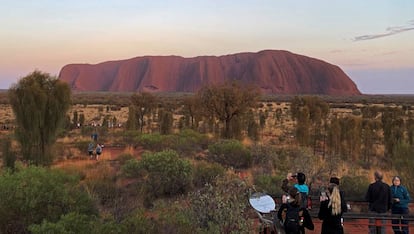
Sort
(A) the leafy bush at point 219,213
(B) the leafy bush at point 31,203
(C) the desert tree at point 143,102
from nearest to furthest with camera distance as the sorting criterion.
Answer: 1. (B) the leafy bush at point 31,203
2. (A) the leafy bush at point 219,213
3. (C) the desert tree at point 143,102

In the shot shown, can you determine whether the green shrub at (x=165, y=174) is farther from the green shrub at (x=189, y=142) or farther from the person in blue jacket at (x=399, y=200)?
the green shrub at (x=189, y=142)

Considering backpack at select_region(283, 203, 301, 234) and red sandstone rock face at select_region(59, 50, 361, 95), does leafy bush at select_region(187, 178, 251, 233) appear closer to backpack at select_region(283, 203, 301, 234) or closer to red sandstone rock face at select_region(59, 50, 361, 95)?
backpack at select_region(283, 203, 301, 234)

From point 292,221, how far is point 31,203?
4044mm

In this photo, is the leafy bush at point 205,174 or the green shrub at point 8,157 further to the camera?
the green shrub at point 8,157

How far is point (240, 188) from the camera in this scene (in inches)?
336

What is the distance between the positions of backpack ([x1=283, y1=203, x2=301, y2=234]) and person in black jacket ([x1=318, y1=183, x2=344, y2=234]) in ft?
1.53

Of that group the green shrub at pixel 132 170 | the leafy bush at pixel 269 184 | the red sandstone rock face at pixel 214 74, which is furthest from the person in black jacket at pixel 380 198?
the red sandstone rock face at pixel 214 74

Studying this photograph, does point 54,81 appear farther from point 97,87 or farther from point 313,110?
point 97,87

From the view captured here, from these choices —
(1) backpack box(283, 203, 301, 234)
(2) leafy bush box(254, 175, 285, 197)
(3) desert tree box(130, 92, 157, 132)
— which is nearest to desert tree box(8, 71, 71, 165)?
(2) leafy bush box(254, 175, 285, 197)

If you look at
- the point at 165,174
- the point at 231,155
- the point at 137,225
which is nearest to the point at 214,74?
the point at 231,155

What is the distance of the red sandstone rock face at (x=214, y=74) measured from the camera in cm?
15725

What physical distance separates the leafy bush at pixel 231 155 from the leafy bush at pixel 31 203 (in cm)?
1043

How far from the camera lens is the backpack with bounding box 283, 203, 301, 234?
233 inches

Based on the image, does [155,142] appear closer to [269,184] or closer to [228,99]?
[228,99]
